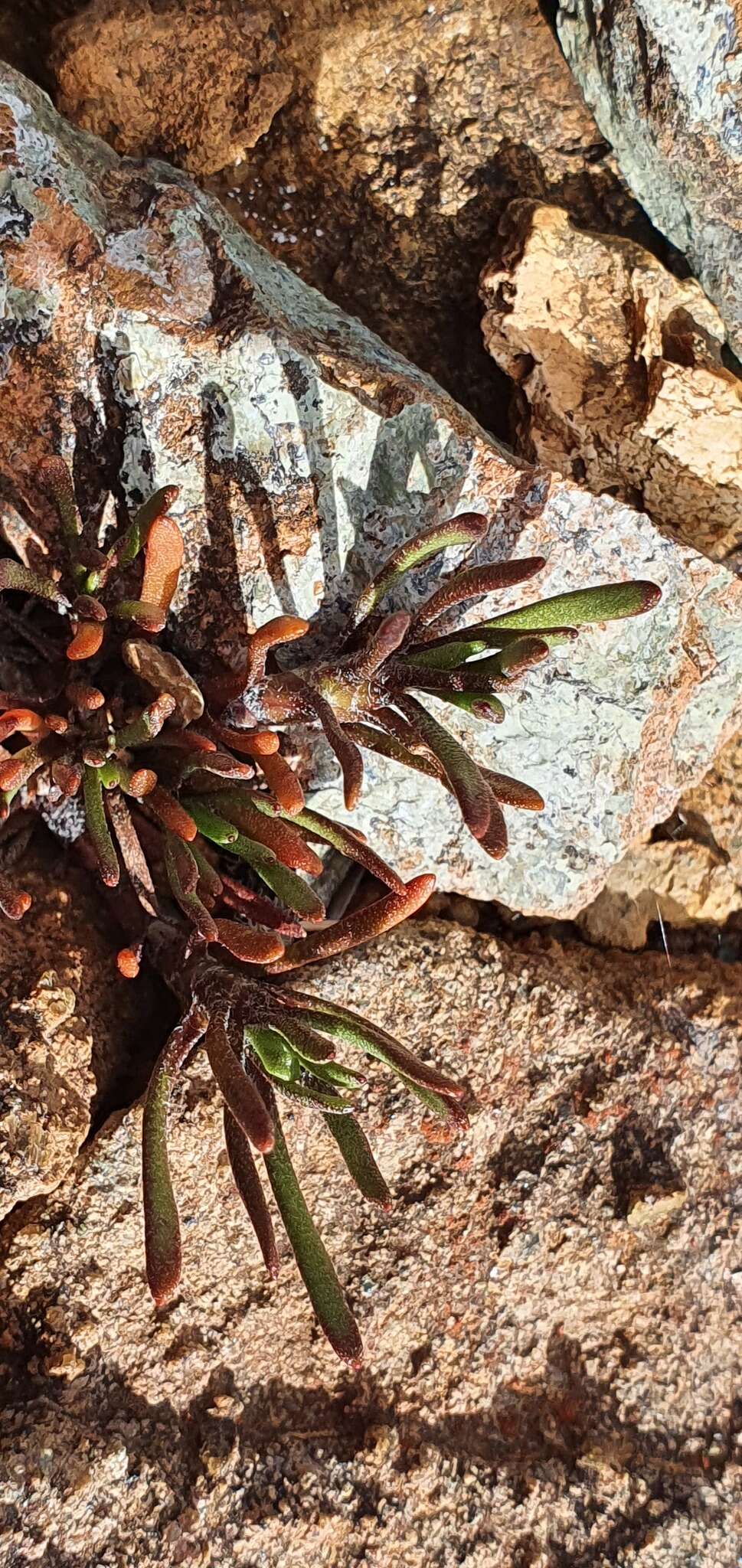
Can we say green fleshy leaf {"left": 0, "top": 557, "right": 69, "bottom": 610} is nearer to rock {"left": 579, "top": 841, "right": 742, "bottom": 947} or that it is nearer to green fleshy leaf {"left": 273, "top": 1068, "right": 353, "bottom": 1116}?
green fleshy leaf {"left": 273, "top": 1068, "right": 353, "bottom": 1116}

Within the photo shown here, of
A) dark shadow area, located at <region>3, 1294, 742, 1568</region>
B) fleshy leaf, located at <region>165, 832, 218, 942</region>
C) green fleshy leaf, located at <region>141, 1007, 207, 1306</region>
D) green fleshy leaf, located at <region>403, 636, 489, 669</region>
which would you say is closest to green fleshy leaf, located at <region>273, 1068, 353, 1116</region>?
green fleshy leaf, located at <region>141, 1007, 207, 1306</region>

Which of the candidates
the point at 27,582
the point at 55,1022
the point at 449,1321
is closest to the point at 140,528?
the point at 27,582

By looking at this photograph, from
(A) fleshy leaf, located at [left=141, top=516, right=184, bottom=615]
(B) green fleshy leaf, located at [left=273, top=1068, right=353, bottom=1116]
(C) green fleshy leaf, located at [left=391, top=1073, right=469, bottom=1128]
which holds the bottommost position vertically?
(C) green fleshy leaf, located at [left=391, top=1073, right=469, bottom=1128]

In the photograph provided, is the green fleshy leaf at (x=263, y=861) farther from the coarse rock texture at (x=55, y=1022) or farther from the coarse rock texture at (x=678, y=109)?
the coarse rock texture at (x=678, y=109)

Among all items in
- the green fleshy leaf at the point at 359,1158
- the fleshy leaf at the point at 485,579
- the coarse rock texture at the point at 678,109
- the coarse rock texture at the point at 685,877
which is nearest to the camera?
the fleshy leaf at the point at 485,579

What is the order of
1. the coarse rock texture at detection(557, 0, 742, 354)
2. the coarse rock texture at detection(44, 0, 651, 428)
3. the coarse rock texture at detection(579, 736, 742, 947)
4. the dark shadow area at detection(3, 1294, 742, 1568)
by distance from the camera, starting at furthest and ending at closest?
the coarse rock texture at detection(579, 736, 742, 947)
the coarse rock texture at detection(44, 0, 651, 428)
the coarse rock texture at detection(557, 0, 742, 354)
the dark shadow area at detection(3, 1294, 742, 1568)

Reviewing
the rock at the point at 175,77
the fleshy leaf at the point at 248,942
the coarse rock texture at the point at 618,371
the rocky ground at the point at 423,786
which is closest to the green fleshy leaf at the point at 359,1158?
the rocky ground at the point at 423,786
